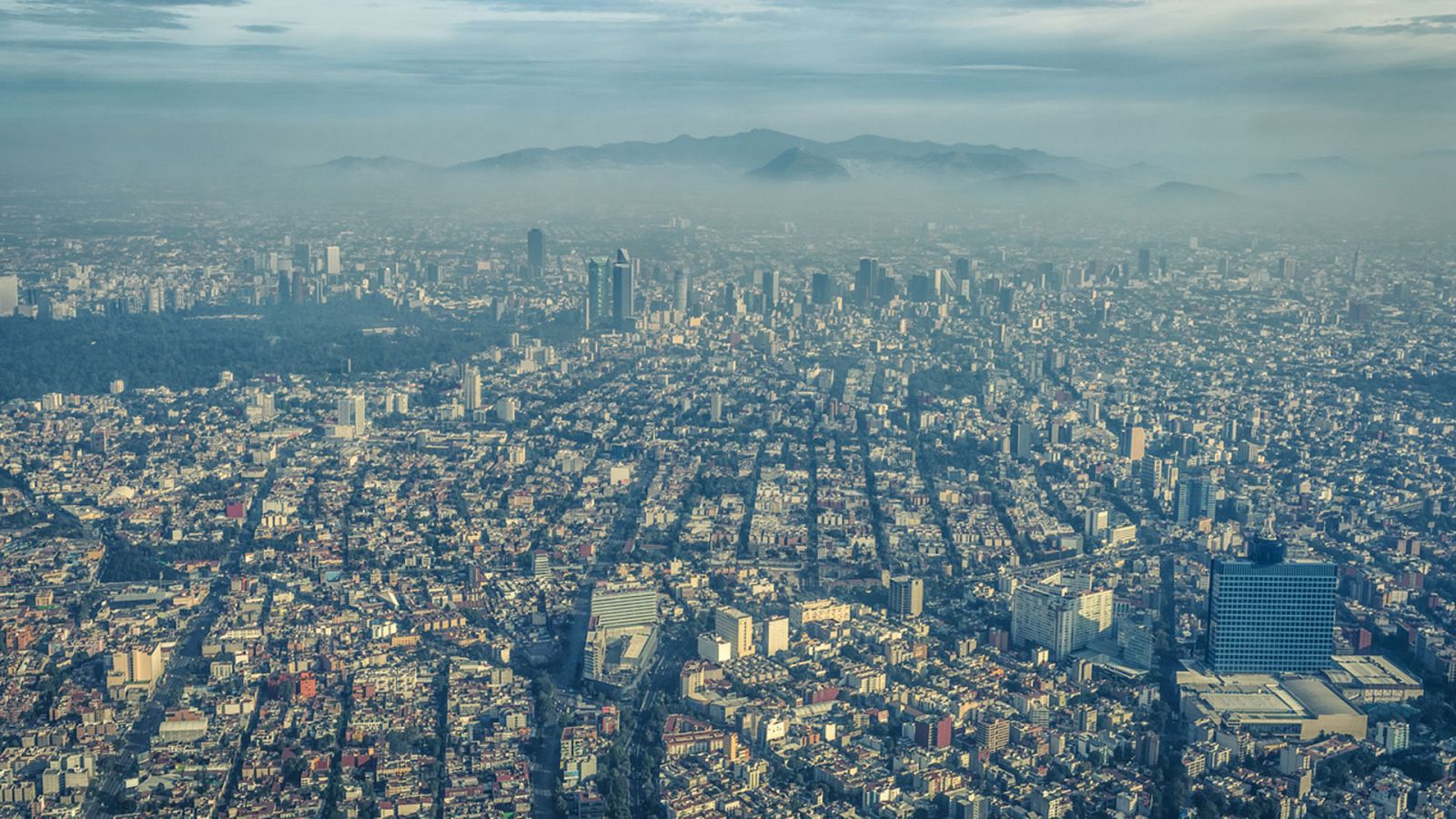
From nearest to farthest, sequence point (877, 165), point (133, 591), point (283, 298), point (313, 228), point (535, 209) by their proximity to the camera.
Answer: point (133, 591) → point (283, 298) → point (313, 228) → point (535, 209) → point (877, 165)

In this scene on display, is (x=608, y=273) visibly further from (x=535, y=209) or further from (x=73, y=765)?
(x=73, y=765)

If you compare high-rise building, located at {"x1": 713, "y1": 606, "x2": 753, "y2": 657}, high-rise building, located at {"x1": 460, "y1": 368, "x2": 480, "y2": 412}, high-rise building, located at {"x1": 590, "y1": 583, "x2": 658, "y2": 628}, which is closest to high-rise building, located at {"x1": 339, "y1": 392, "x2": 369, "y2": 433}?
high-rise building, located at {"x1": 460, "y1": 368, "x2": 480, "y2": 412}

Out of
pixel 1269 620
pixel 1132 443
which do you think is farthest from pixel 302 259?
pixel 1269 620

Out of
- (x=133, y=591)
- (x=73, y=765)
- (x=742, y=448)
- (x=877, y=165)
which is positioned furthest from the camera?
(x=877, y=165)

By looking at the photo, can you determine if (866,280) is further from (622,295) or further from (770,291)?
(622,295)

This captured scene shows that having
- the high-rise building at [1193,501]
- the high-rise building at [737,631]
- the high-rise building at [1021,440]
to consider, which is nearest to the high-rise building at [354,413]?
the high-rise building at [1021,440]

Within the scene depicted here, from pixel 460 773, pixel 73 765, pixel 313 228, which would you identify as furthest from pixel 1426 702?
pixel 313 228
